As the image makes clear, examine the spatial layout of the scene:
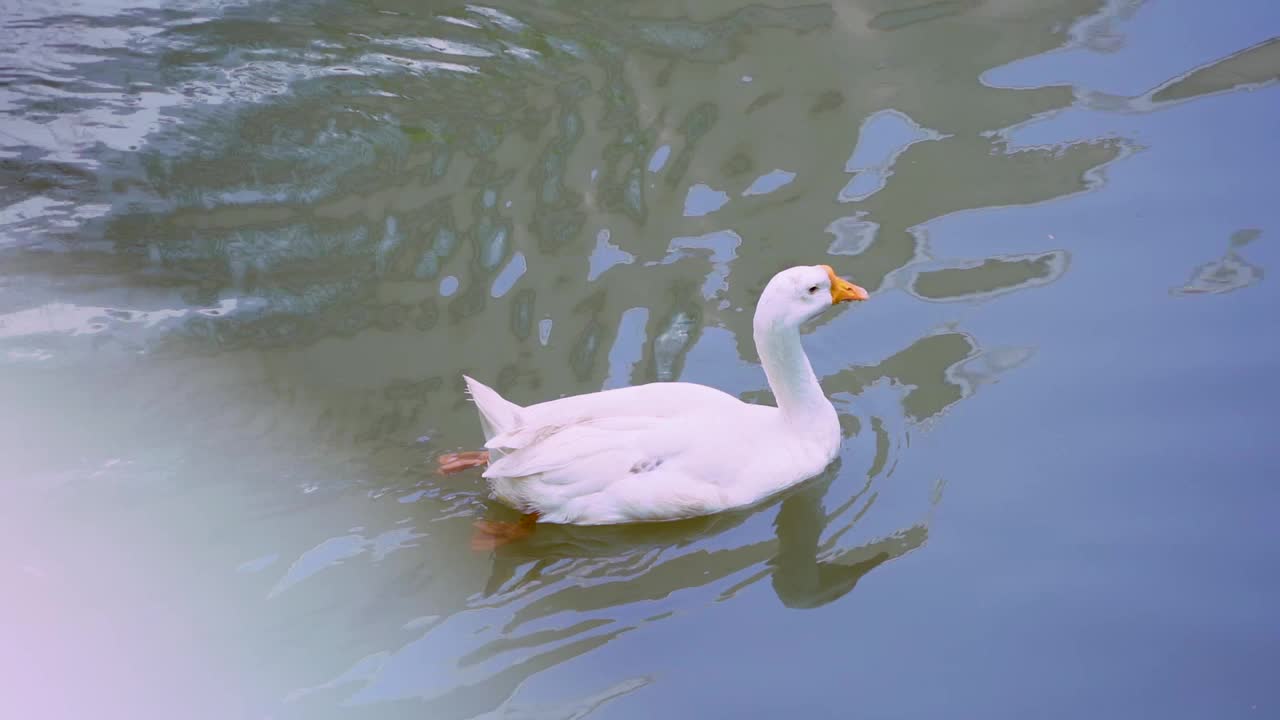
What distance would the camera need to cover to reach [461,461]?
17.3 feet

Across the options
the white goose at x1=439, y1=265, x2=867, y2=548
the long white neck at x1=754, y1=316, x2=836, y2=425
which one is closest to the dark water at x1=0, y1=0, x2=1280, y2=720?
Answer: the white goose at x1=439, y1=265, x2=867, y2=548

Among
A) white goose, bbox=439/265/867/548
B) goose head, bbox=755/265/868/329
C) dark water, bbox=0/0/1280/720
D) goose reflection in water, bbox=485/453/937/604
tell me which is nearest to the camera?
dark water, bbox=0/0/1280/720

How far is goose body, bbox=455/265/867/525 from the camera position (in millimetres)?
5004

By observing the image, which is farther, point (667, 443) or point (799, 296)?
point (799, 296)

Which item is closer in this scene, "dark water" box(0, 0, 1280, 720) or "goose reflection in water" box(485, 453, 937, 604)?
"dark water" box(0, 0, 1280, 720)

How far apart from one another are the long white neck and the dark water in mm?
312

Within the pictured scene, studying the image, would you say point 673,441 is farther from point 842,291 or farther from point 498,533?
point 842,291

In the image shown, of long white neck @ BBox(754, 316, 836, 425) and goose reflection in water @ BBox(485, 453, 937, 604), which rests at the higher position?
long white neck @ BBox(754, 316, 836, 425)

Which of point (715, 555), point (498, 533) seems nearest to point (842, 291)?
point (715, 555)

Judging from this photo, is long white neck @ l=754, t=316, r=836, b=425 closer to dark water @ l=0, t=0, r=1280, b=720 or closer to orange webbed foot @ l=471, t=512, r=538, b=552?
dark water @ l=0, t=0, r=1280, b=720

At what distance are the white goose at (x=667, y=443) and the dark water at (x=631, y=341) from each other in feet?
0.45

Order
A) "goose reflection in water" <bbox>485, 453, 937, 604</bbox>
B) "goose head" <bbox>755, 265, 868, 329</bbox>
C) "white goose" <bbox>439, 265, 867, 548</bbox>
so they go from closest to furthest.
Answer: "goose reflection in water" <bbox>485, 453, 937, 604</bbox>, "white goose" <bbox>439, 265, 867, 548</bbox>, "goose head" <bbox>755, 265, 868, 329</bbox>

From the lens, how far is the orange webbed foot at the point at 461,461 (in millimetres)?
5234

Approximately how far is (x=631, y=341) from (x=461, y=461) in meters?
1.18
